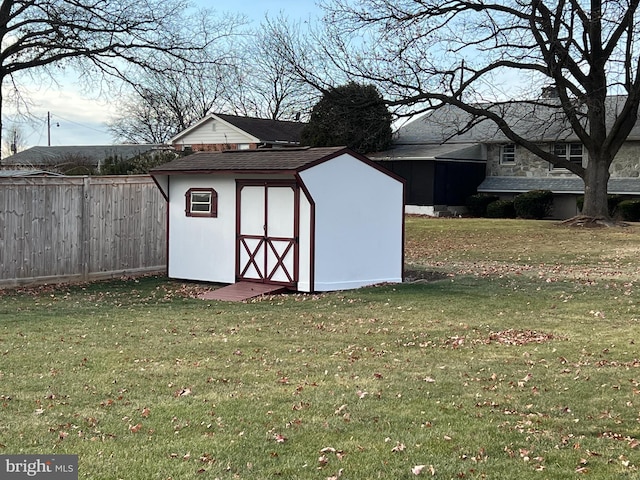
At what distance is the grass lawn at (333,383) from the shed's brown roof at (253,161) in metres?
2.49

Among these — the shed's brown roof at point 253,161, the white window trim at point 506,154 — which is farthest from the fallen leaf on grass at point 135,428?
the white window trim at point 506,154

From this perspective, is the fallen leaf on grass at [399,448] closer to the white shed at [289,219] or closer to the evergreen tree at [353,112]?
the white shed at [289,219]

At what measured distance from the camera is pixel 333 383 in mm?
7938

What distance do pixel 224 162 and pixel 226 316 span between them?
5.19 meters

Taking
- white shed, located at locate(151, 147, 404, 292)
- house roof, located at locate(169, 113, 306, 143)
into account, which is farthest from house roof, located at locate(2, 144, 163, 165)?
white shed, located at locate(151, 147, 404, 292)

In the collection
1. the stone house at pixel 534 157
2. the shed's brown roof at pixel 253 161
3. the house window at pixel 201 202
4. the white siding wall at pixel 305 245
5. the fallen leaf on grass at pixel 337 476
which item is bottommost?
the fallen leaf on grass at pixel 337 476

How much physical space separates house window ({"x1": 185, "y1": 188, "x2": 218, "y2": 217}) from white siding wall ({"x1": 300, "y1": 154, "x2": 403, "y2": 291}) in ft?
8.45

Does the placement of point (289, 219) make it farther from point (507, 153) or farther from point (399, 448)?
point (507, 153)

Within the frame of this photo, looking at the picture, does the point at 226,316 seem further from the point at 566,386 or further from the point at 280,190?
the point at 566,386

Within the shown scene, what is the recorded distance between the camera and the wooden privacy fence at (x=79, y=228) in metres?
16.3

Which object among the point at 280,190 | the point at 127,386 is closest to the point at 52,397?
the point at 127,386

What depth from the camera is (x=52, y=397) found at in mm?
7414

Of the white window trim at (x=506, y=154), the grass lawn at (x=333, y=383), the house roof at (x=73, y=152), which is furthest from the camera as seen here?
the house roof at (x=73, y=152)

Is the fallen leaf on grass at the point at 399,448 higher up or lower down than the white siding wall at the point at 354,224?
lower down
